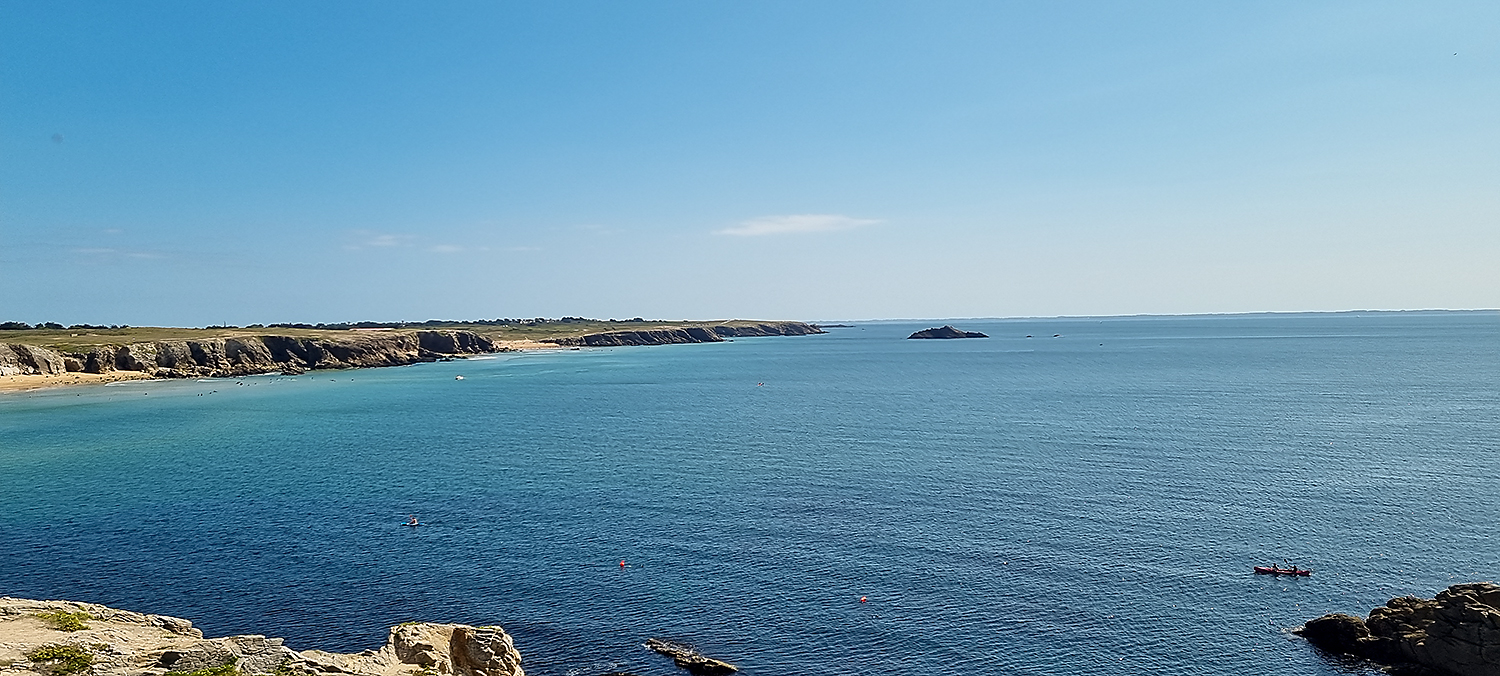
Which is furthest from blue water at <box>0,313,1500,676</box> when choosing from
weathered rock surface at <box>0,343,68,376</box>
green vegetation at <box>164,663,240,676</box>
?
weathered rock surface at <box>0,343,68,376</box>

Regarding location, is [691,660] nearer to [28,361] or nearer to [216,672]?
[216,672]

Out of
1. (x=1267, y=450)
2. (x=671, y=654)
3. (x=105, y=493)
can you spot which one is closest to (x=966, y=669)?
(x=671, y=654)

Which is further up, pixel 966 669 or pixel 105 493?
pixel 105 493

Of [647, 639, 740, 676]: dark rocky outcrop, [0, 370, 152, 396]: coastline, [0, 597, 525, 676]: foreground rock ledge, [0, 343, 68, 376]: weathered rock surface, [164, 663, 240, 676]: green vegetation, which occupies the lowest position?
[647, 639, 740, 676]: dark rocky outcrop

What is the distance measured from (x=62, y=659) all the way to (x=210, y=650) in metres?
4.15

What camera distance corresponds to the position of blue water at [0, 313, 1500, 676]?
4122cm

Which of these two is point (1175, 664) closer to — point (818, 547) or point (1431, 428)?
point (818, 547)

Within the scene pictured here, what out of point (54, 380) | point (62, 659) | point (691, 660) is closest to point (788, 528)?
point (691, 660)

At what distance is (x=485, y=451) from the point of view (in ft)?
296

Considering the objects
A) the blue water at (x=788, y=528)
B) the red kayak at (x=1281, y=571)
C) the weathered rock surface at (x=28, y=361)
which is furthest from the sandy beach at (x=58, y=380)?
the red kayak at (x=1281, y=571)

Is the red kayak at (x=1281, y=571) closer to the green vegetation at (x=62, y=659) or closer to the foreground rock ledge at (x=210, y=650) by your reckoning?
the foreground rock ledge at (x=210, y=650)

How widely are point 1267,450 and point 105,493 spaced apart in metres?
109

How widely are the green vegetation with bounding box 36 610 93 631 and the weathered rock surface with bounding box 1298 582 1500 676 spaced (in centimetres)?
5388

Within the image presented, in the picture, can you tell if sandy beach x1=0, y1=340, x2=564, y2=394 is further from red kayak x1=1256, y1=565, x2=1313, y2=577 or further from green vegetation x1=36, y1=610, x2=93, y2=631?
red kayak x1=1256, y1=565, x2=1313, y2=577
